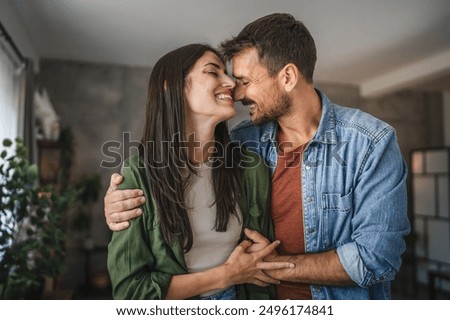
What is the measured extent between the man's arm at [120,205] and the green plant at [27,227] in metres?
0.14

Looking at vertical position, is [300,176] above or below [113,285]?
above

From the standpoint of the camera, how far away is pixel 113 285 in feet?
4.78

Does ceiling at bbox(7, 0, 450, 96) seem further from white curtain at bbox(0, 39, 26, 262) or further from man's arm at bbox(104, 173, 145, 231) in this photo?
man's arm at bbox(104, 173, 145, 231)

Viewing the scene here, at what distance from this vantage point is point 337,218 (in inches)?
57.1

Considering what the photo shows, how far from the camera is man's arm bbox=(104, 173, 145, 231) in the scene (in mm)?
1413

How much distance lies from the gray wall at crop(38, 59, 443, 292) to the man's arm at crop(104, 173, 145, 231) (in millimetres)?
38

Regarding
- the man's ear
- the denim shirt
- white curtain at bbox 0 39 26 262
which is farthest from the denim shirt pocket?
white curtain at bbox 0 39 26 262

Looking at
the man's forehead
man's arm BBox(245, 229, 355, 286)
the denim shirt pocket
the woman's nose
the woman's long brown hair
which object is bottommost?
man's arm BBox(245, 229, 355, 286)

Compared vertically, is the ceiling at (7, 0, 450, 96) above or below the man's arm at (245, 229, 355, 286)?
above

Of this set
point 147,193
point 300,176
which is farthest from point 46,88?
point 300,176

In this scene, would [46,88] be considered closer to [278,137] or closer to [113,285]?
[113,285]
